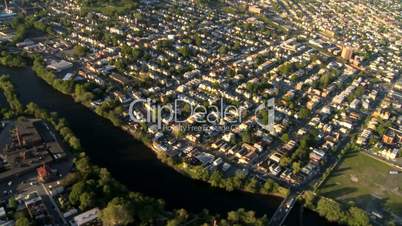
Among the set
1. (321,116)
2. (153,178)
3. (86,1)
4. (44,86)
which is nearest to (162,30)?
(86,1)

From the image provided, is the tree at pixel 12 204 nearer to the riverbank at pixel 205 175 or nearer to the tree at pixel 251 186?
the riverbank at pixel 205 175

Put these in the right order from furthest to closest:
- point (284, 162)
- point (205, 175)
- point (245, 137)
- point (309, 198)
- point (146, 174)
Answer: point (245, 137) → point (284, 162) → point (146, 174) → point (205, 175) → point (309, 198)

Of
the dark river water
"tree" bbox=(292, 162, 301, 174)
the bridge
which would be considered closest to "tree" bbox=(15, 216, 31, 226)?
the dark river water

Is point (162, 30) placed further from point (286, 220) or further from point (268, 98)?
point (286, 220)

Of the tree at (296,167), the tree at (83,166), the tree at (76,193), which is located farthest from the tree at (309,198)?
the tree at (83,166)

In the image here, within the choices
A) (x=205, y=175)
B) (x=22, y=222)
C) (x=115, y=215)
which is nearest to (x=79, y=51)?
(x=205, y=175)

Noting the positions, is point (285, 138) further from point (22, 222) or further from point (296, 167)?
point (22, 222)
